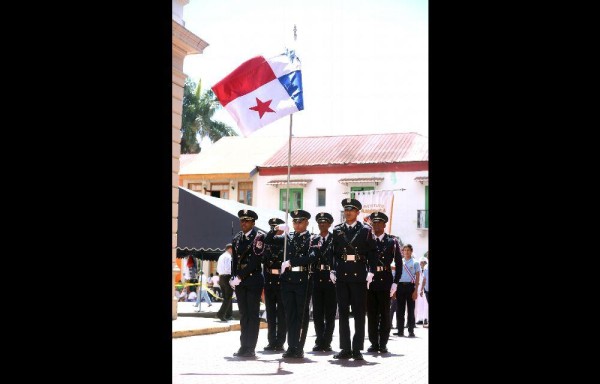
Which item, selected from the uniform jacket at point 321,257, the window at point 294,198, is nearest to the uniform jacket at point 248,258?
the uniform jacket at point 321,257

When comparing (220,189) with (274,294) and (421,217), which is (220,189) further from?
(274,294)

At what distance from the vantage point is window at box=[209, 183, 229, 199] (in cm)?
4506

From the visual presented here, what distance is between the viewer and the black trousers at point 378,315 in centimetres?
1116

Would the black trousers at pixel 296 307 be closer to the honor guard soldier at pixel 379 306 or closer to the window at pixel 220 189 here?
the honor guard soldier at pixel 379 306

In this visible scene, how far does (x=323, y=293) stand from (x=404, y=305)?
146 inches

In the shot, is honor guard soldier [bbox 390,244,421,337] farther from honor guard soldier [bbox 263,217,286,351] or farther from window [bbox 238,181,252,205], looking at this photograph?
window [bbox 238,181,252,205]

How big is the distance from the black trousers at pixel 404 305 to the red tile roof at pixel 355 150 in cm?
2478

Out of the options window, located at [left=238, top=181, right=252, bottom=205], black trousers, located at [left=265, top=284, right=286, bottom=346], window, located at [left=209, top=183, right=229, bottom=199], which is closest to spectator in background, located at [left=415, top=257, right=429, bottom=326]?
black trousers, located at [left=265, top=284, right=286, bottom=346]

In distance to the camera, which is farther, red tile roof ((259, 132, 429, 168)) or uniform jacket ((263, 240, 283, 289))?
red tile roof ((259, 132, 429, 168))

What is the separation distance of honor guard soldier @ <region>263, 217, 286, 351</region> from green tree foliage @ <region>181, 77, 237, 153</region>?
125ft

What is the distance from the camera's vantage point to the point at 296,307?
34.3 feet

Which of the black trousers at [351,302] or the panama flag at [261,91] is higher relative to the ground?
the panama flag at [261,91]
